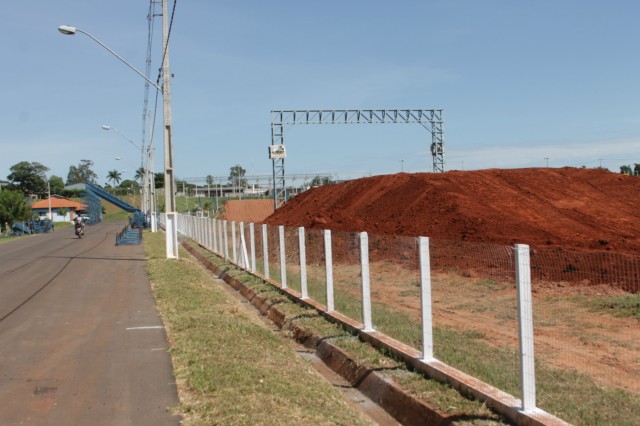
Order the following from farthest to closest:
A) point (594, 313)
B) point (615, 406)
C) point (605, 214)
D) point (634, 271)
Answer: point (605, 214) < point (594, 313) < point (634, 271) < point (615, 406)

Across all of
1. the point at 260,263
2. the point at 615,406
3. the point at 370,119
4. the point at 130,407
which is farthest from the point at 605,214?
the point at 370,119

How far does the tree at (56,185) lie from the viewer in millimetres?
163012

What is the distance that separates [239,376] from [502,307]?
9.34ft

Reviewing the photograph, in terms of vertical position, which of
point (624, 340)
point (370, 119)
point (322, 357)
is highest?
point (370, 119)

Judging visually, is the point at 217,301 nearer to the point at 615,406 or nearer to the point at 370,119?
the point at 615,406

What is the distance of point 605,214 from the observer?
18828 mm

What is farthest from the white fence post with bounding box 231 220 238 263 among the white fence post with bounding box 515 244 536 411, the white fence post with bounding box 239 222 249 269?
the white fence post with bounding box 515 244 536 411

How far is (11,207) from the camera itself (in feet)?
215

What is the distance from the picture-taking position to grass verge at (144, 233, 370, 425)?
5711 mm

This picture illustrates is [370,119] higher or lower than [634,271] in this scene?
higher

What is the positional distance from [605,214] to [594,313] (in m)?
13.4

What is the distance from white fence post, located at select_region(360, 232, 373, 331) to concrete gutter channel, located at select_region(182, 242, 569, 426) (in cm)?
18

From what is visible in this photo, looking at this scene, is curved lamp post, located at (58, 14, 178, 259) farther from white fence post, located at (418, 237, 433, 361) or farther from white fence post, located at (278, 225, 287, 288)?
white fence post, located at (418, 237, 433, 361)

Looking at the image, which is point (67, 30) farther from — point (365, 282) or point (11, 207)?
point (11, 207)
